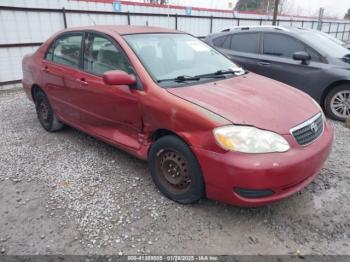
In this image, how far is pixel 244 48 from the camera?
657 cm

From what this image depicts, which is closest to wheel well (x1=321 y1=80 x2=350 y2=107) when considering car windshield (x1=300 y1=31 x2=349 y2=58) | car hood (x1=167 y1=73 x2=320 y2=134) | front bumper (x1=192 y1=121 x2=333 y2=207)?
car windshield (x1=300 y1=31 x2=349 y2=58)

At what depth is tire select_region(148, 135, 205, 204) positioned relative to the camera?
2.70 m

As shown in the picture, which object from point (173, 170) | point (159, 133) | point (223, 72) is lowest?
point (173, 170)

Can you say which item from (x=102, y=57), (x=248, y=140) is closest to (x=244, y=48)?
(x=102, y=57)

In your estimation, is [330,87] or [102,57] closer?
[102,57]

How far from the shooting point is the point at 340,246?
2.46m

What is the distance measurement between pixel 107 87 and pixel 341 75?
158 inches

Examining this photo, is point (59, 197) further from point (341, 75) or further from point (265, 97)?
point (341, 75)

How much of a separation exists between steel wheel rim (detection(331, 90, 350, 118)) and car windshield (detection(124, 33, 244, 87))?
254 cm

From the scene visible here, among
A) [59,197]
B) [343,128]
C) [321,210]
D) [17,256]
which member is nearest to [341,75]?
[343,128]

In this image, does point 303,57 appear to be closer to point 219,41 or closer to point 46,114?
point 219,41

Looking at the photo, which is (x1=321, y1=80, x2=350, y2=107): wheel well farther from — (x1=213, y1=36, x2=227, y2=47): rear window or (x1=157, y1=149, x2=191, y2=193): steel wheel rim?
(x1=157, y1=149, x2=191, y2=193): steel wheel rim

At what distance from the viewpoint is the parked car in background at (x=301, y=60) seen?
5371 millimetres

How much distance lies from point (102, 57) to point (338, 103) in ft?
13.5
